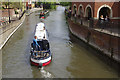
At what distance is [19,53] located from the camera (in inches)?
784

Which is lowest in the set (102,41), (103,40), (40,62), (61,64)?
(61,64)

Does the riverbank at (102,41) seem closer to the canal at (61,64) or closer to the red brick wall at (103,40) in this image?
the red brick wall at (103,40)

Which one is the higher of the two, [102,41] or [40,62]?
[102,41]

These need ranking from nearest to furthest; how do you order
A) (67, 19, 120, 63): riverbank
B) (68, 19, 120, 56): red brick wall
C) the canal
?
the canal < (68, 19, 120, 56): red brick wall < (67, 19, 120, 63): riverbank

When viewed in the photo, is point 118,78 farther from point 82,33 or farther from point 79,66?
point 82,33

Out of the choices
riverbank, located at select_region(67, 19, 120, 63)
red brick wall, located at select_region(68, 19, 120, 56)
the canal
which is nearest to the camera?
the canal

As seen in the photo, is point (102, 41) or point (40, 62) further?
point (102, 41)

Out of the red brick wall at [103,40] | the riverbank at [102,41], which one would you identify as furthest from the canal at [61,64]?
the red brick wall at [103,40]

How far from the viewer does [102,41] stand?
1783cm

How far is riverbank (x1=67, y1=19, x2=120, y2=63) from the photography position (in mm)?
15695

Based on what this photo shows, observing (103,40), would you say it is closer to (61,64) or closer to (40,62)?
(61,64)

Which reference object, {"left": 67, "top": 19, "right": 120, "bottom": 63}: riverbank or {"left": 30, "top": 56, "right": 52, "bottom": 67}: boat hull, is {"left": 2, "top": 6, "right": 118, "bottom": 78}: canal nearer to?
{"left": 30, "top": 56, "right": 52, "bottom": 67}: boat hull

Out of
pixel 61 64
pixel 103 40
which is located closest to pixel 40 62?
pixel 61 64

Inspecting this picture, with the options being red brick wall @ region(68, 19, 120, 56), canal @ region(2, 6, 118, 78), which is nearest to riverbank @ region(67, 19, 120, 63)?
red brick wall @ region(68, 19, 120, 56)
